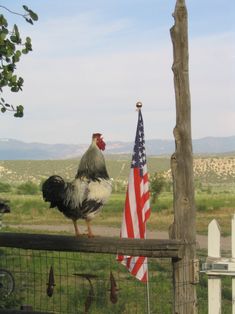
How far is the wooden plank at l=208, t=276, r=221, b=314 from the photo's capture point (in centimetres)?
562

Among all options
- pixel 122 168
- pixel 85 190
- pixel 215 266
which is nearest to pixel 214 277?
pixel 215 266

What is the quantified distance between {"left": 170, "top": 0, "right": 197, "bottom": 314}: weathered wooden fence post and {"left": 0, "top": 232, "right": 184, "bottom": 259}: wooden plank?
143mm

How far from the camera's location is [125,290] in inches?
421

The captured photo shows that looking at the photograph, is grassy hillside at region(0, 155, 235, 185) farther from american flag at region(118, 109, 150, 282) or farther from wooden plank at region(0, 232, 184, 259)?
wooden plank at region(0, 232, 184, 259)

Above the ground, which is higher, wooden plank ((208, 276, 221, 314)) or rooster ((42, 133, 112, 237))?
rooster ((42, 133, 112, 237))

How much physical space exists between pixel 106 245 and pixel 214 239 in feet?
2.89

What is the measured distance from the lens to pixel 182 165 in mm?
5461

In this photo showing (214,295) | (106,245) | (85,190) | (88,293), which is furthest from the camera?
(88,293)

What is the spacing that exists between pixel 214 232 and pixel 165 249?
50 cm

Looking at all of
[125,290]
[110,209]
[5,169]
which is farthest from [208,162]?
[125,290]

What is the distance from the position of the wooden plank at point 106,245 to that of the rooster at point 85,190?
312 mm

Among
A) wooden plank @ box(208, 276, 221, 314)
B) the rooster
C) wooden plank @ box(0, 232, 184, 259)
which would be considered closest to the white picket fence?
wooden plank @ box(208, 276, 221, 314)

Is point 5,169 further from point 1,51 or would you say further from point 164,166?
point 1,51

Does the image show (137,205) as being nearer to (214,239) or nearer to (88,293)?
(214,239)
